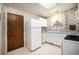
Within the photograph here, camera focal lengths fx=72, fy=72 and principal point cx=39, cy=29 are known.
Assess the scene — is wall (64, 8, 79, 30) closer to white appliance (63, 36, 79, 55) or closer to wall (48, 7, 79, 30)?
wall (48, 7, 79, 30)

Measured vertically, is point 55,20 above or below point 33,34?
above

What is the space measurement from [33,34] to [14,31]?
68 centimetres

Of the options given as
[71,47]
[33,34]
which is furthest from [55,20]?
[71,47]

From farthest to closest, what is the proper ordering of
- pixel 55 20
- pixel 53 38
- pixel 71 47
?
pixel 53 38, pixel 55 20, pixel 71 47

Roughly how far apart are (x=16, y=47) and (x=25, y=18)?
118 centimetres

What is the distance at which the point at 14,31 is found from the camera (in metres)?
2.55

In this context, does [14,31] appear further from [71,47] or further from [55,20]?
[71,47]

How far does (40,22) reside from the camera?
3.01 meters

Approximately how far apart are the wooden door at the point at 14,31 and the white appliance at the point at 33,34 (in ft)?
1.00

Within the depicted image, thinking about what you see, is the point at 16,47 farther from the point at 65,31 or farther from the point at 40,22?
the point at 65,31

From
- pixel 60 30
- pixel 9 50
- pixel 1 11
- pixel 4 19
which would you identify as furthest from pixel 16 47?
pixel 60 30

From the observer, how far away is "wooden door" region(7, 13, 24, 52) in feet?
7.82

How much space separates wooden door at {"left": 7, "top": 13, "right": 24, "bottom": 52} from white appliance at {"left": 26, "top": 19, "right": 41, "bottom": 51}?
31 cm

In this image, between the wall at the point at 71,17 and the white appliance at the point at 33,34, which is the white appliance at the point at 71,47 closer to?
the wall at the point at 71,17
